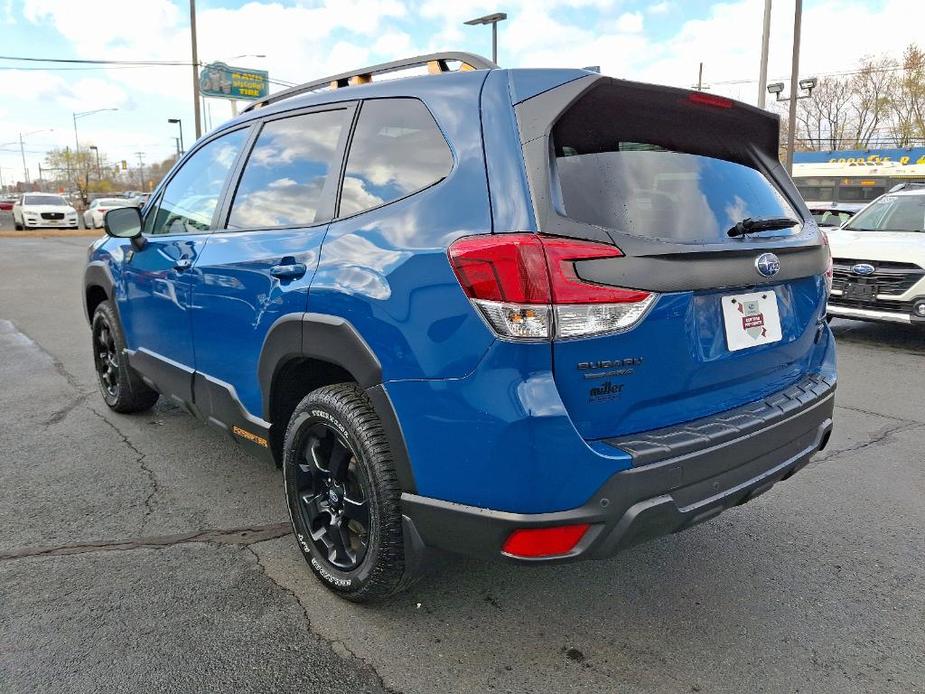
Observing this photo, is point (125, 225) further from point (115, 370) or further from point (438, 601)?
point (438, 601)

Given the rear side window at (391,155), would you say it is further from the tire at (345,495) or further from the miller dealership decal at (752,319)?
the miller dealership decal at (752,319)

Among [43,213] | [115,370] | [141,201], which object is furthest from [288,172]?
[43,213]

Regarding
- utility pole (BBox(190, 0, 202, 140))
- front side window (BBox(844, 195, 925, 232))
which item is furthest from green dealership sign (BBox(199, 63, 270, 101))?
front side window (BBox(844, 195, 925, 232))

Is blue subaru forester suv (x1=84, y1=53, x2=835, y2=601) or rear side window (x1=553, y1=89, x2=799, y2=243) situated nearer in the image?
blue subaru forester suv (x1=84, y1=53, x2=835, y2=601)

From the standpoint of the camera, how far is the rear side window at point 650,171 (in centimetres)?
216

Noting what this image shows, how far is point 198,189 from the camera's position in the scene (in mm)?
3811

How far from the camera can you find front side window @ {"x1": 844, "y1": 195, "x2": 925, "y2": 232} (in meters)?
8.30

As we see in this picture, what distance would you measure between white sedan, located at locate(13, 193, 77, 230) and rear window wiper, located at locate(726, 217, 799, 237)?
33138 mm

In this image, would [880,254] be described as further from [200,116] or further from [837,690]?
[200,116]

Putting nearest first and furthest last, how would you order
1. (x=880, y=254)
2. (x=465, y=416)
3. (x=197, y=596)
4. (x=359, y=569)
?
1. (x=465, y=416)
2. (x=359, y=569)
3. (x=197, y=596)
4. (x=880, y=254)

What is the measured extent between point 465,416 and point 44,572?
2005 millimetres

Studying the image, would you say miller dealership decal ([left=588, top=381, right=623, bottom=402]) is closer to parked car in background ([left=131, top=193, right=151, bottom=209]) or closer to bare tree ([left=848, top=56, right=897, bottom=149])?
parked car in background ([left=131, top=193, right=151, bottom=209])

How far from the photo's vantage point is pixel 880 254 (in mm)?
7602

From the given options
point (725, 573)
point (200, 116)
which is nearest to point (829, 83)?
point (200, 116)
